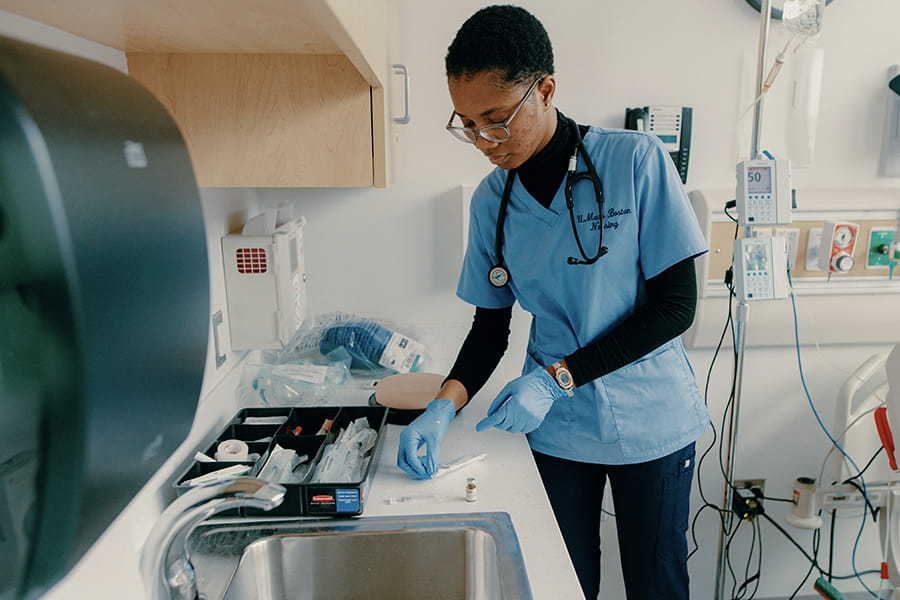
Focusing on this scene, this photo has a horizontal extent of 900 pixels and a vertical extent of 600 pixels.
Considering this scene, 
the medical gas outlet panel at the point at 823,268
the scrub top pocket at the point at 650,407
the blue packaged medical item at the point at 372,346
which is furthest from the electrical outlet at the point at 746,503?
the blue packaged medical item at the point at 372,346

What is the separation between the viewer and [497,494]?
1161 millimetres

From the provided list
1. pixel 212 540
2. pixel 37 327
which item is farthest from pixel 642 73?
pixel 37 327

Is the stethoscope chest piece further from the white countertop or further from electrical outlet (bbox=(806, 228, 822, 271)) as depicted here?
electrical outlet (bbox=(806, 228, 822, 271))

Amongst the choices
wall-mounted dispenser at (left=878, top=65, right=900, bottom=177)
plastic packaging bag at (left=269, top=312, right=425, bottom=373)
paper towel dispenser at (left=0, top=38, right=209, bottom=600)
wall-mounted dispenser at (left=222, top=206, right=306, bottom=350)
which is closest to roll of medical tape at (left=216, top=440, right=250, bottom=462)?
wall-mounted dispenser at (left=222, top=206, right=306, bottom=350)

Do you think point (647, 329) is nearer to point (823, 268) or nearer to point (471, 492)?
point (471, 492)

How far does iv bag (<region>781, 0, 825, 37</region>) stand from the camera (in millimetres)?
1692

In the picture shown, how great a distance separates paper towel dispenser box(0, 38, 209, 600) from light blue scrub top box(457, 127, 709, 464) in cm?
105

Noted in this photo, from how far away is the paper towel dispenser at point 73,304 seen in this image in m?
0.24

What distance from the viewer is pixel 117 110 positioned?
1.01 ft

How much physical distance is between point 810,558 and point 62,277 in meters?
2.61

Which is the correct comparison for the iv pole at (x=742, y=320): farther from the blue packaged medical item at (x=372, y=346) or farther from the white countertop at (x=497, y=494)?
the blue packaged medical item at (x=372, y=346)

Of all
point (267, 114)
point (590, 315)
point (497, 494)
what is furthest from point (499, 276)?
point (267, 114)

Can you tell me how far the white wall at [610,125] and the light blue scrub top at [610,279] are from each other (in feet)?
2.09

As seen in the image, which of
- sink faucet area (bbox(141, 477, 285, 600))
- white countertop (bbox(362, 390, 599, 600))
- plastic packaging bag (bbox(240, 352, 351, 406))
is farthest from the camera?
plastic packaging bag (bbox(240, 352, 351, 406))
